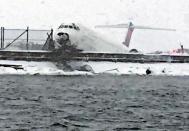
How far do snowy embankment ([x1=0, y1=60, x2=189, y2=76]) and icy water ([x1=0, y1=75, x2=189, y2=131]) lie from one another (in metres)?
13.1

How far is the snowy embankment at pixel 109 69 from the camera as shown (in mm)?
60438

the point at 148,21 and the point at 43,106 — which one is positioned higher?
the point at 148,21

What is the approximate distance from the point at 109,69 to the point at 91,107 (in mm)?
31373

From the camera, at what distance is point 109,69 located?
210ft

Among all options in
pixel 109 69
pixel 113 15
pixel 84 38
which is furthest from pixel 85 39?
pixel 113 15

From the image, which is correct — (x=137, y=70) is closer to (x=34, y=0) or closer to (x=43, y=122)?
(x=43, y=122)

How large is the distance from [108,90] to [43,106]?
11.0 metres

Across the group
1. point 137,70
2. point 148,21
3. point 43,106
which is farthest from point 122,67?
point 148,21

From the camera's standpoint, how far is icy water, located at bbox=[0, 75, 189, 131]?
27.1m

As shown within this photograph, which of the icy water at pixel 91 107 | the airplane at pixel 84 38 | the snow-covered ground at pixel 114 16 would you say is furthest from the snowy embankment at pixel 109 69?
the snow-covered ground at pixel 114 16

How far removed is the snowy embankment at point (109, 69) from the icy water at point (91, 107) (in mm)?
13086

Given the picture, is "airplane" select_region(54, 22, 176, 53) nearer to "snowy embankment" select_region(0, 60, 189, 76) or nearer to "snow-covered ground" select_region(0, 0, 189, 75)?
"snowy embankment" select_region(0, 60, 189, 76)

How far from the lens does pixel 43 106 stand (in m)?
32.3

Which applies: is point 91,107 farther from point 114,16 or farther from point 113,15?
point 113,15
